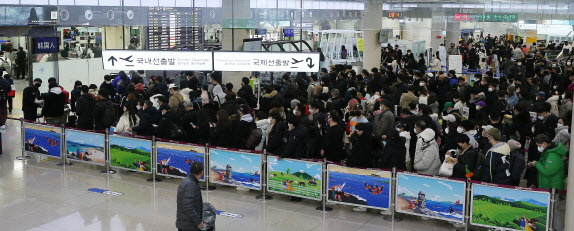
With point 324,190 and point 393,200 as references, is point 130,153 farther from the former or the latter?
point 393,200

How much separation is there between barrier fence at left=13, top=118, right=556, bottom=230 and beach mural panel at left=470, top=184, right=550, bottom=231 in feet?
0.04

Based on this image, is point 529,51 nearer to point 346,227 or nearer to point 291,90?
point 291,90

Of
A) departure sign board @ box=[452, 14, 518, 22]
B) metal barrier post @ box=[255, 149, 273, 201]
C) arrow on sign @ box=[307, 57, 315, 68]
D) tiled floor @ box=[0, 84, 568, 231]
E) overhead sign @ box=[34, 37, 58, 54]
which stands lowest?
tiled floor @ box=[0, 84, 568, 231]

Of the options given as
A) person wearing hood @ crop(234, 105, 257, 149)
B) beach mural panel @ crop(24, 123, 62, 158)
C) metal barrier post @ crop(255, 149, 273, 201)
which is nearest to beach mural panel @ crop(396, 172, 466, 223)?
metal barrier post @ crop(255, 149, 273, 201)

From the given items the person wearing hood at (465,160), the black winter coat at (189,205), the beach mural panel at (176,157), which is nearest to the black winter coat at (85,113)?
the beach mural panel at (176,157)

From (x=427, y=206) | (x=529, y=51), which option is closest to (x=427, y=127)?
(x=427, y=206)

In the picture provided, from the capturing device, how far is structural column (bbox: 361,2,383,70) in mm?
19641

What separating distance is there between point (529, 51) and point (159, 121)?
23.1m

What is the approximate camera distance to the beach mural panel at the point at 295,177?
862cm

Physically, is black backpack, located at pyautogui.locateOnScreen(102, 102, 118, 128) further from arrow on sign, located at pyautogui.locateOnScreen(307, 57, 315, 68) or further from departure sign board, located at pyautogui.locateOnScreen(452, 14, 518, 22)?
departure sign board, located at pyautogui.locateOnScreen(452, 14, 518, 22)

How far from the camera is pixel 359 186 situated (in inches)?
328

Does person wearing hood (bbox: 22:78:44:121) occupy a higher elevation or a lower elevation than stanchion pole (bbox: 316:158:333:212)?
higher

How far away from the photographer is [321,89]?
42.2ft

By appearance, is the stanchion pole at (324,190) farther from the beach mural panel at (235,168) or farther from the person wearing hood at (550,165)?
the person wearing hood at (550,165)
